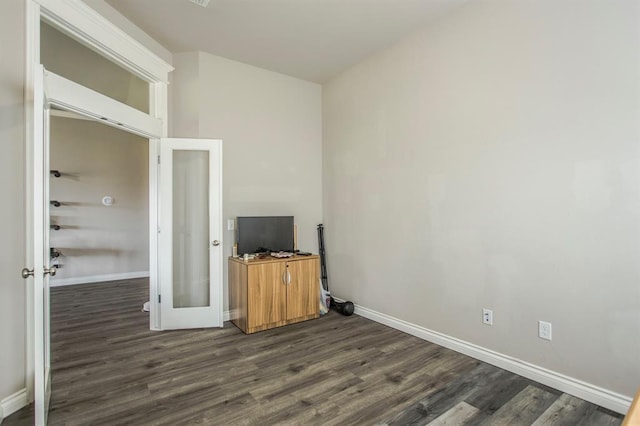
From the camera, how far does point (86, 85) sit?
105 inches

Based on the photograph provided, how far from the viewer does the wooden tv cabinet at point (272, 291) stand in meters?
3.37

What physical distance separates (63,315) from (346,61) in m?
4.86

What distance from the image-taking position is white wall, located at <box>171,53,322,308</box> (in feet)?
12.2

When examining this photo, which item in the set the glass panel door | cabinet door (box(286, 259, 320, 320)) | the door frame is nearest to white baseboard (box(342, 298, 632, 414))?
cabinet door (box(286, 259, 320, 320))

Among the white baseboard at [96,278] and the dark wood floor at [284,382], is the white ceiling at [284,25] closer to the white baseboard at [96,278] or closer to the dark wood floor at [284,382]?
the dark wood floor at [284,382]

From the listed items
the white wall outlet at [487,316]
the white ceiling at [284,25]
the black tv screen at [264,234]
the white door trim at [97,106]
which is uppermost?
the white ceiling at [284,25]

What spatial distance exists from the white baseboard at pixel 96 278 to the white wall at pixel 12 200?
14.6ft

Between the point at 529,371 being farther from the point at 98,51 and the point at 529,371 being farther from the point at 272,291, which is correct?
the point at 98,51

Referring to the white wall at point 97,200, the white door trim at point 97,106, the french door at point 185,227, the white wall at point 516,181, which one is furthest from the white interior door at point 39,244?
the white wall at point 97,200

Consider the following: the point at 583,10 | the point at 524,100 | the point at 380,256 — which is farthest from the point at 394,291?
the point at 583,10

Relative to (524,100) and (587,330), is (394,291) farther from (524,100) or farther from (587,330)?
(524,100)

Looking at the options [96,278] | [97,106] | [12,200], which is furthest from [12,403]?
[96,278]

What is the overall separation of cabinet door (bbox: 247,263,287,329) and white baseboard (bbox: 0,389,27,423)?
1.76m

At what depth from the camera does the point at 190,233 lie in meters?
3.69
